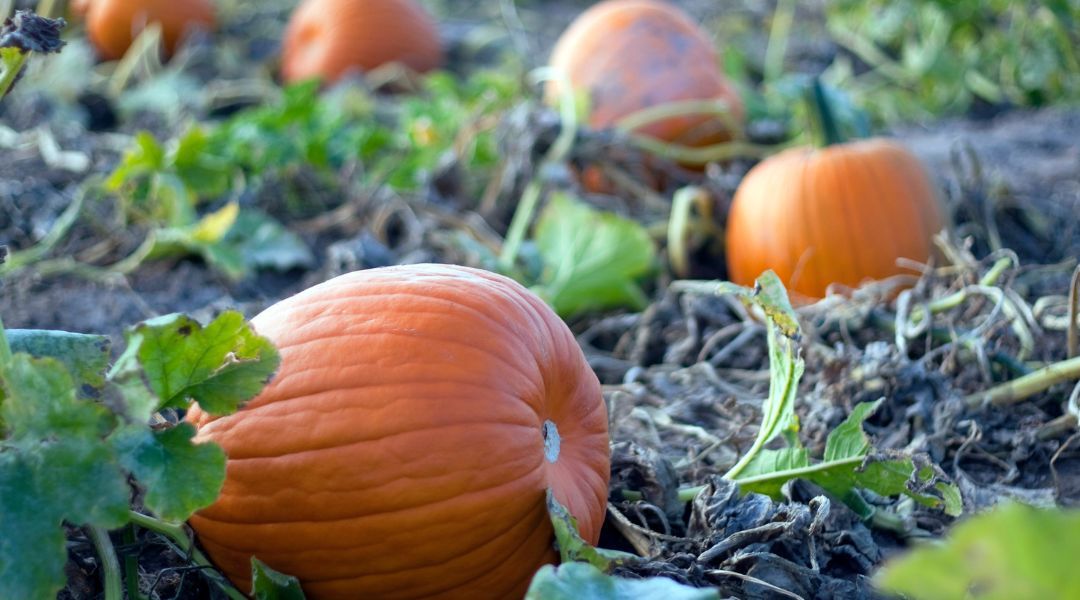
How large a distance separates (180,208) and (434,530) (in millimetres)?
2009

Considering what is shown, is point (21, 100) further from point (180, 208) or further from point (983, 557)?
point (983, 557)

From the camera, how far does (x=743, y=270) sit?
9.57 feet

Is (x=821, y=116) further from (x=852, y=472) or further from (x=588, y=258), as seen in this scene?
(x=852, y=472)

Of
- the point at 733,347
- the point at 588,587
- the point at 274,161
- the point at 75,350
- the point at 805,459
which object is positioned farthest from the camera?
the point at 274,161

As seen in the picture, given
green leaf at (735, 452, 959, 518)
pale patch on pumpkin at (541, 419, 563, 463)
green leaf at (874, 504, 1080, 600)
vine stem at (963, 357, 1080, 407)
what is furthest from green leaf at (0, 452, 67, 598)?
vine stem at (963, 357, 1080, 407)

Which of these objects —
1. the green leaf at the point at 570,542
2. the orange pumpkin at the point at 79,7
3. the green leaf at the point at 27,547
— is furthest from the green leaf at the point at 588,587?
the orange pumpkin at the point at 79,7

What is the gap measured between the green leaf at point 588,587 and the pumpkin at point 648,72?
249 centimetres

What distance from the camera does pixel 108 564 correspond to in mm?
1384

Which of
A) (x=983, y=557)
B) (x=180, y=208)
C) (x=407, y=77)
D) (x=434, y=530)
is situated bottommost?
(x=407, y=77)

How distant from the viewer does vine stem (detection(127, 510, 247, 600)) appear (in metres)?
1.44

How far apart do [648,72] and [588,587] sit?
9.01 ft

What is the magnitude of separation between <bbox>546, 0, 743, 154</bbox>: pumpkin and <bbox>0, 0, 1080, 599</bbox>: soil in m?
0.22

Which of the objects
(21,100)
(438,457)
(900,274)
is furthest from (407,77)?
(438,457)

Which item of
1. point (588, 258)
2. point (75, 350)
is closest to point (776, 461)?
point (75, 350)
